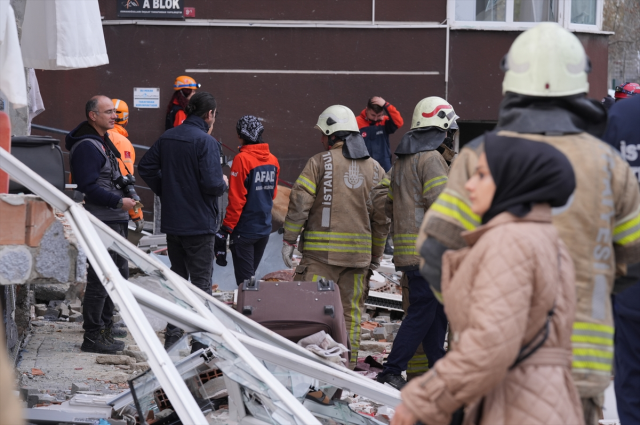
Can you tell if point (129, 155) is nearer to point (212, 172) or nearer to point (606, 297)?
point (212, 172)

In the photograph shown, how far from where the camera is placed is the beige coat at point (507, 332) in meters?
2.16

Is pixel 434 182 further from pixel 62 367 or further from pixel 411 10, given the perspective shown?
pixel 411 10

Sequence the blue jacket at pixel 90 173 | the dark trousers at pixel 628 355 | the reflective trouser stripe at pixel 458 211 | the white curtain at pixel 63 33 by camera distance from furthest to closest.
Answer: the blue jacket at pixel 90 173
the white curtain at pixel 63 33
the dark trousers at pixel 628 355
the reflective trouser stripe at pixel 458 211

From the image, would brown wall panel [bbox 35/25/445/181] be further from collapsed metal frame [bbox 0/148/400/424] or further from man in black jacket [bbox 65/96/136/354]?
collapsed metal frame [bbox 0/148/400/424]

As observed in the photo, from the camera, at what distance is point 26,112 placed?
6227mm

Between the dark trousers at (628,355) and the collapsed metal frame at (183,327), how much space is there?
103cm

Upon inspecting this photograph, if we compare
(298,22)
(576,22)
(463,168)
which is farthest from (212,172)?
(576,22)

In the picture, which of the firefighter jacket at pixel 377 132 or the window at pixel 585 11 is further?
the window at pixel 585 11

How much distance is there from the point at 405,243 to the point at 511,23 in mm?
7565

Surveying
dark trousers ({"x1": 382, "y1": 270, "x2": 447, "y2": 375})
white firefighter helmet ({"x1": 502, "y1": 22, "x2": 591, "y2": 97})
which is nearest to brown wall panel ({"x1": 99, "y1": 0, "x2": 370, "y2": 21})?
dark trousers ({"x1": 382, "y1": 270, "x2": 447, "y2": 375})

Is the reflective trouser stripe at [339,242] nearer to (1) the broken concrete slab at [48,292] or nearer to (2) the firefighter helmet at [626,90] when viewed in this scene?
(1) the broken concrete slab at [48,292]

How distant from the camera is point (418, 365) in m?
6.05

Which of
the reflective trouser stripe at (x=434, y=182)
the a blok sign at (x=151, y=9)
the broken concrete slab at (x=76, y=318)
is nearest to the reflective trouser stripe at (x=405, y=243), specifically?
the reflective trouser stripe at (x=434, y=182)

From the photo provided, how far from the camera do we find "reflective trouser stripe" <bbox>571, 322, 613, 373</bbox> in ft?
8.81
